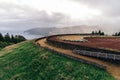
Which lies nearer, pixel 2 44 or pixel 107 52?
pixel 107 52

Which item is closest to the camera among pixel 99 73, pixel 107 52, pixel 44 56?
pixel 99 73

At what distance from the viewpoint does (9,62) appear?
6600cm

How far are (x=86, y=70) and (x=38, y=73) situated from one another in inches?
437

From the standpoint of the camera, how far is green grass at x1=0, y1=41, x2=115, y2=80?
43.8 m

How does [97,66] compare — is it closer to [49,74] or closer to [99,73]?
[99,73]

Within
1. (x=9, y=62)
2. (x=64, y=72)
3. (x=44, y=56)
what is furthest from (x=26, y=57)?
(x=64, y=72)

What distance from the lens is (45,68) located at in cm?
5244

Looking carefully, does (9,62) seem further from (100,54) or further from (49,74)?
(100,54)

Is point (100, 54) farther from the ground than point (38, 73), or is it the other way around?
point (100, 54)

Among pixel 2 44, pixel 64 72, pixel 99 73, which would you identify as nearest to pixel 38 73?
pixel 64 72

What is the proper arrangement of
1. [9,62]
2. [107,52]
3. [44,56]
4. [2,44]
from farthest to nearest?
[2,44] < [9,62] < [44,56] < [107,52]

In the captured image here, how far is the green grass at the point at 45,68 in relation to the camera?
4375cm

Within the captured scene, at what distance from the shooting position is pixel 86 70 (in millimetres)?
44812

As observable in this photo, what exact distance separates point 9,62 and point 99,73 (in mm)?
30275
